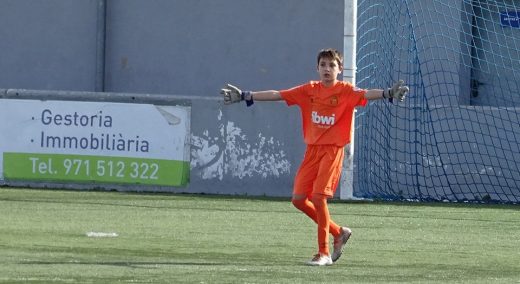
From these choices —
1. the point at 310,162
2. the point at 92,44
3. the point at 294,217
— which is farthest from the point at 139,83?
the point at 310,162

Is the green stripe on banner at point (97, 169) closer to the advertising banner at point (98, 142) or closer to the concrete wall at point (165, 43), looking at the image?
→ the advertising banner at point (98, 142)

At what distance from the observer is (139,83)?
2489cm

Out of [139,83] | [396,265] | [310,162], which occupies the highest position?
[139,83]

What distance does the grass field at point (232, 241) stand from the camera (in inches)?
405

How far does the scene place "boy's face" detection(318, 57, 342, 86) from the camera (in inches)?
451

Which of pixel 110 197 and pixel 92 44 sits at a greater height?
pixel 92 44

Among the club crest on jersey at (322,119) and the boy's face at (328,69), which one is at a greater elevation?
the boy's face at (328,69)

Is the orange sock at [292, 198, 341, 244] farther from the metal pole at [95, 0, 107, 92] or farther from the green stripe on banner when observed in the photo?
the metal pole at [95, 0, 107, 92]

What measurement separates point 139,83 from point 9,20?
2.62m

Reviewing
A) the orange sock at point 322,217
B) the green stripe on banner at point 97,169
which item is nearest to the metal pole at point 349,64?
the green stripe on banner at point 97,169

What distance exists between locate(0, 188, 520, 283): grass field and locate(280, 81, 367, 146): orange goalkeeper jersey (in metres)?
1.03

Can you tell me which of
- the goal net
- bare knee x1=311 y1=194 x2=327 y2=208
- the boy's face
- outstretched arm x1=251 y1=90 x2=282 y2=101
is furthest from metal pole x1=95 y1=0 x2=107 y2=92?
bare knee x1=311 y1=194 x2=327 y2=208

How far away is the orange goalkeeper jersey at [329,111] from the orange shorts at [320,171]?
2.7 inches

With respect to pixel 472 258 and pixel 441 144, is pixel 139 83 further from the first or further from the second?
pixel 472 258
